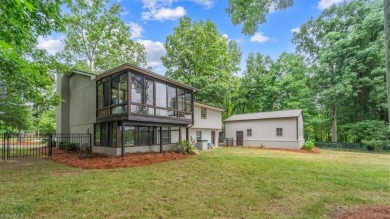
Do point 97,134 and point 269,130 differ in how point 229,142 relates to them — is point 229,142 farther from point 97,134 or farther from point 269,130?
point 97,134

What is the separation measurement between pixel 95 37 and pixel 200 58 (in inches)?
492

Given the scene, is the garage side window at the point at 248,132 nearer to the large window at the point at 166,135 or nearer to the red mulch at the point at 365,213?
the large window at the point at 166,135

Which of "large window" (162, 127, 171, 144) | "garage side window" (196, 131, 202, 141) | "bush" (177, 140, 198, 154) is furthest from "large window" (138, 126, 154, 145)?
"garage side window" (196, 131, 202, 141)

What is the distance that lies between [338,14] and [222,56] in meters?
14.4

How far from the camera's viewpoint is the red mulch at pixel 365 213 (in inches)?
165

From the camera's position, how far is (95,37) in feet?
77.0

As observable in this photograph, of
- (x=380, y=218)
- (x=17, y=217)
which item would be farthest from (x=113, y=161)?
(x=380, y=218)

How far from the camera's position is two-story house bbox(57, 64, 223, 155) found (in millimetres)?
11320

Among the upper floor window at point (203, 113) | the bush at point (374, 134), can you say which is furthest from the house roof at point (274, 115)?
the bush at point (374, 134)

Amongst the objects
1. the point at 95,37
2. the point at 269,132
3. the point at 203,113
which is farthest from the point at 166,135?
the point at 95,37

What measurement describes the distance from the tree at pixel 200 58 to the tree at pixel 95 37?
5.84 metres

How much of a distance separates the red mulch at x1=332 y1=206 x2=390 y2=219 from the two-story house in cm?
905

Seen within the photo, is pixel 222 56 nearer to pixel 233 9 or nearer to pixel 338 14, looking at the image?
pixel 338 14

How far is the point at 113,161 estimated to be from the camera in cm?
1004
